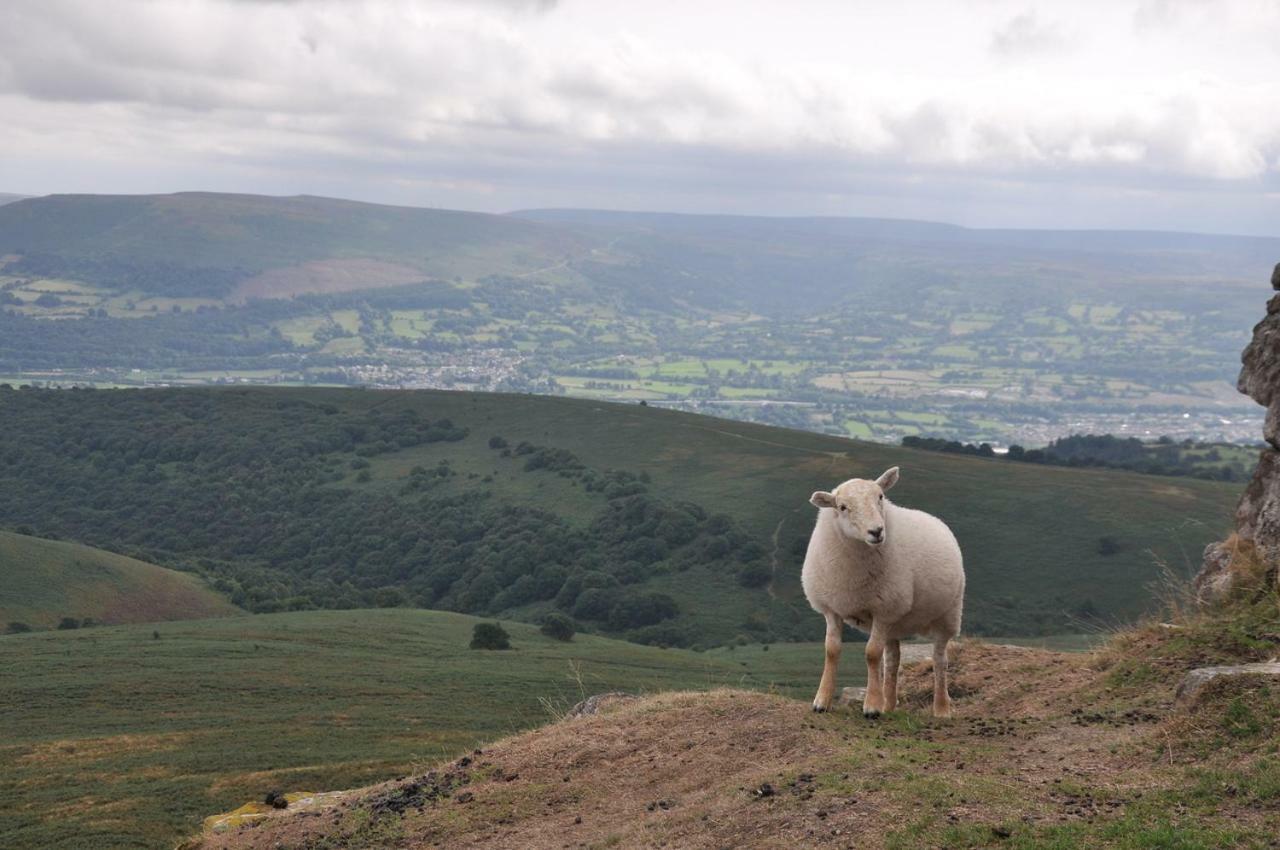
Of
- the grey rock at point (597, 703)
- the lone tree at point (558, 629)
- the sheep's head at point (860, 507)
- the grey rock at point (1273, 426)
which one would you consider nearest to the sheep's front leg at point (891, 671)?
the sheep's head at point (860, 507)

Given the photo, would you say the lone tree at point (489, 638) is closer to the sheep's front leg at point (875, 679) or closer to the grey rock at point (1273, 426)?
the grey rock at point (1273, 426)

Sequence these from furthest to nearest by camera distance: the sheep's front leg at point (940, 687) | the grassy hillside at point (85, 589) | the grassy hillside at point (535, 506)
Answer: the grassy hillside at point (535, 506) < the grassy hillside at point (85, 589) < the sheep's front leg at point (940, 687)

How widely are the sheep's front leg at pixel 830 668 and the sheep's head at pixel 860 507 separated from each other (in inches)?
54.5

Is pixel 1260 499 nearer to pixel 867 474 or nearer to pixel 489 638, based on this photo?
pixel 489 638

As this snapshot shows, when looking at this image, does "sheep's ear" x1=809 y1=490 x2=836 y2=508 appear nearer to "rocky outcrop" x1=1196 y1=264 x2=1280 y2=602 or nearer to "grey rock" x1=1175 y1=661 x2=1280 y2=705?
"grey rock" x1=1175 y1=661 x2=1280 y2=705

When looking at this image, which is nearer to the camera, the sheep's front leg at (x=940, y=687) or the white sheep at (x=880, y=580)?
the white sheep at (x=880, y=580)

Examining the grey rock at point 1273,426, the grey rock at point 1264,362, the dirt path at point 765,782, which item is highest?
the grey rock at point 1264,362

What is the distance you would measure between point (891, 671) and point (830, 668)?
1919 mm

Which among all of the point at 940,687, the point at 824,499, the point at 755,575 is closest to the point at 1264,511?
the point at 940,687

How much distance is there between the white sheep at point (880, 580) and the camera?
16797 mm

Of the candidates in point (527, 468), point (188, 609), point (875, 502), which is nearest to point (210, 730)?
point (875, 502)

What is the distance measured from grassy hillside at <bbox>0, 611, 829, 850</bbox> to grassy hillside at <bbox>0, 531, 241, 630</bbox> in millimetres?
16298

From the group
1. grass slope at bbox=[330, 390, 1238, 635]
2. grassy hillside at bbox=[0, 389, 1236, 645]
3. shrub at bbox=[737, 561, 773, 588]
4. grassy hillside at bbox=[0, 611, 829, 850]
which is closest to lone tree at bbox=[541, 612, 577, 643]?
grassy hillside at bbox=[0, 611, 829, 850]

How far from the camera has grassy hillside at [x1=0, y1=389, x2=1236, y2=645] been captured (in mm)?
102562
